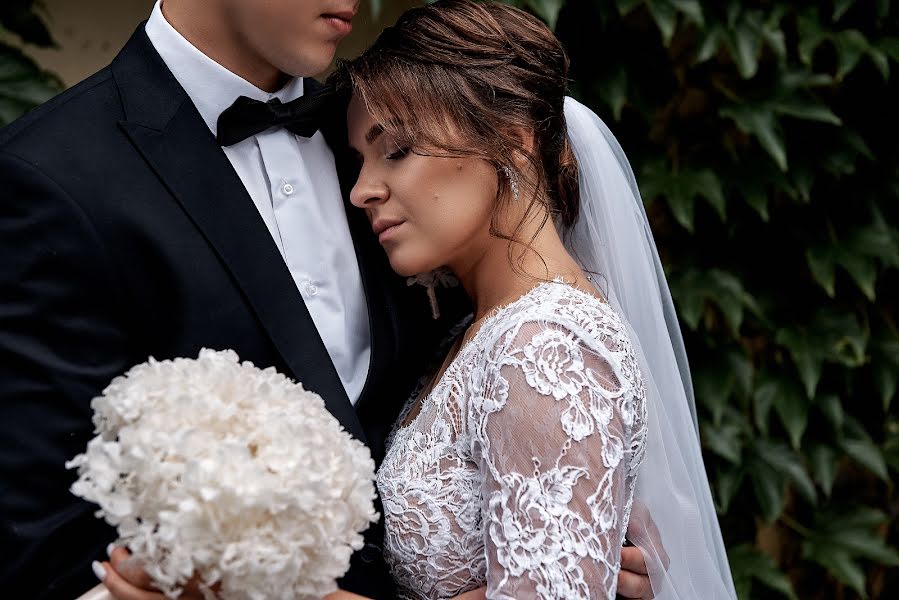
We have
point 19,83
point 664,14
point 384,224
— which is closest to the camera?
point 384,224

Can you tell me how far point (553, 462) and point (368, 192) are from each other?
65 cm

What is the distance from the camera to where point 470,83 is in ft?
6.16

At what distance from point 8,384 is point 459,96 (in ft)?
3.01

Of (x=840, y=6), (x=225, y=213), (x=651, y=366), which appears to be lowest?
(x=840, y=6)

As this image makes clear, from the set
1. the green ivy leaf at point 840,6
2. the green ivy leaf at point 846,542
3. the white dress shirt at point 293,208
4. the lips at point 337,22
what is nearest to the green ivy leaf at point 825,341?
the green ivy leaf at point 846,542

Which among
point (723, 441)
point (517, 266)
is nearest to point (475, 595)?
point (517, 266)

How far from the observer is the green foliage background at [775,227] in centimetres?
303

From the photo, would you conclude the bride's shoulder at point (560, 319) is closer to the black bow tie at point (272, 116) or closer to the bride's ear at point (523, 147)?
the bride's ear at point (523, 147)

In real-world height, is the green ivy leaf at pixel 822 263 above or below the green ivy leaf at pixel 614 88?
below

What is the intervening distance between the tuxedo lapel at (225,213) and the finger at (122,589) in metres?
0.50

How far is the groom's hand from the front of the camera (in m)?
1.90

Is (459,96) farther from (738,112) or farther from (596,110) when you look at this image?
(738,112)

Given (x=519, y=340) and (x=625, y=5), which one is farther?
(x=625, y=5)

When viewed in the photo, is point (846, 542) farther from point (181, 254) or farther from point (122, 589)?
point (122, 589)
